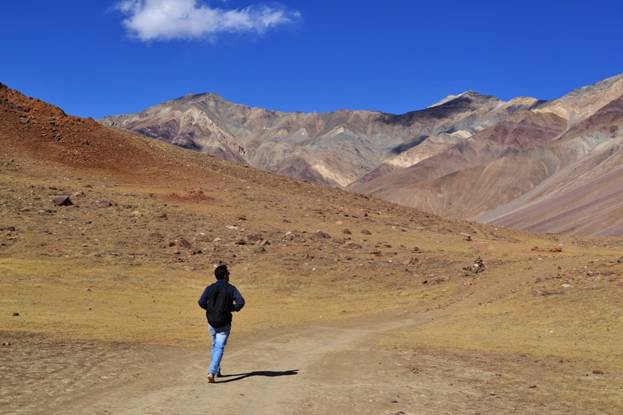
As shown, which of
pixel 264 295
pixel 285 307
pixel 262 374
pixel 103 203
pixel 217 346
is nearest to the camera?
pixel 217 346

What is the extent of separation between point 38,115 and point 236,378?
1610 inches

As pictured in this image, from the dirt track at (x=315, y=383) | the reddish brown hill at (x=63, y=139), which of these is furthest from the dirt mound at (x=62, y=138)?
the dirt track at (x=315, y=383)

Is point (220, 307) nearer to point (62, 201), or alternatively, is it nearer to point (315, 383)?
point (315, 383)

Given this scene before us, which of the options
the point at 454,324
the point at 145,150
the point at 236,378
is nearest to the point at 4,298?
the point at 236,378

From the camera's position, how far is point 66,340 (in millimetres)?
15727

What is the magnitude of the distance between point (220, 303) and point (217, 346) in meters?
0.75

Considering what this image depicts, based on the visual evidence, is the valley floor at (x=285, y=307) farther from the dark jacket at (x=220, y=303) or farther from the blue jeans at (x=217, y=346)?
the dark jacket at (x=220, y=303)

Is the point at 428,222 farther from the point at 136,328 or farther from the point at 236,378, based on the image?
the point at 236,378

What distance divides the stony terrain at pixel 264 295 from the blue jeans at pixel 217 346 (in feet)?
1.02

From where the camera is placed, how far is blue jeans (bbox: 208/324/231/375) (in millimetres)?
11773

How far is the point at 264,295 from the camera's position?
27938 mm

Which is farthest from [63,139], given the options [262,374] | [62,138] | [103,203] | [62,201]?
[262,374]

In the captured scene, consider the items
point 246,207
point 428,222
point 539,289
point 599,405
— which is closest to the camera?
point 599,405

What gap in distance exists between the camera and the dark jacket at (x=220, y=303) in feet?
40.4
